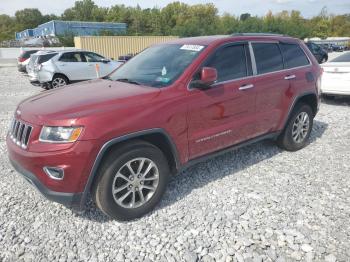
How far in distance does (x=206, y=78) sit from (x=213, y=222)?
1.51m

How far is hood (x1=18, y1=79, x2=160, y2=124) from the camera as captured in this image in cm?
301

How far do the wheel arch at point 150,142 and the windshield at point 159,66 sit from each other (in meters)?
0.59

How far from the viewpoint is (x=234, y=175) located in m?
4.43

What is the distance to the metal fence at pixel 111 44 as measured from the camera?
1109 inches

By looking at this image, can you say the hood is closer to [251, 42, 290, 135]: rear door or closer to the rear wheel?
[251, 42, 290, 135]: rear door

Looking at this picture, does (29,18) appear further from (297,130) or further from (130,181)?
(130,181)

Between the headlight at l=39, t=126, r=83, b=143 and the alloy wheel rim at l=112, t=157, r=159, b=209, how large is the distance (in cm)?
58

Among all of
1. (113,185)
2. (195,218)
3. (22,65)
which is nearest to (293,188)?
(195,218)

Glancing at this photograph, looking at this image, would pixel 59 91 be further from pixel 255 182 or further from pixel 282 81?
pixel 282 81

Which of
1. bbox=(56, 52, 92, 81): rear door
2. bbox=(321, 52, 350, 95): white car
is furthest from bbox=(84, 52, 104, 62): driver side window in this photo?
bbox=(321, 52, 350, 95): white car

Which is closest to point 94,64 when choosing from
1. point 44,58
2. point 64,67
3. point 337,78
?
point 64,67

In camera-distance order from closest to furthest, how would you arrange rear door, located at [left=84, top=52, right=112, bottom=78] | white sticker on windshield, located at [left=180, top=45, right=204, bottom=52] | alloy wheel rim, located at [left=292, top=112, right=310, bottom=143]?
white sticker on windshield, located at [left=180, top=45, right=204, bottom=52]
alloy wheel rim, located at [left=292, top=112, right=310, bottom=143]
rear door, located at [left=84, top=52, right=112, bottom=78]

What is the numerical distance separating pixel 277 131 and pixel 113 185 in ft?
9.17

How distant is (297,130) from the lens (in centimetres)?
527
